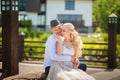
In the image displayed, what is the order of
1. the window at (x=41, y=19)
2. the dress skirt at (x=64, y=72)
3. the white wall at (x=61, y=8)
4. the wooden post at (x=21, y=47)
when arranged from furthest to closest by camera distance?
the window at (x=41, y=19), the white wall at (x=61, y=8), the wooden post at (x=21, y=47), the dress skirt at (x=64, y=72)

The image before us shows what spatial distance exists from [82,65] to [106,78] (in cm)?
340

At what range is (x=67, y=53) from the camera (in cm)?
632

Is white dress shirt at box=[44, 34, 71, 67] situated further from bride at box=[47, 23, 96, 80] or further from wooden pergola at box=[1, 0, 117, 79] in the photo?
wooden pergola at box=[1, 0, 117, 79]

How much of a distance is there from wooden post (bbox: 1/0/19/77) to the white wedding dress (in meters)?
2.02

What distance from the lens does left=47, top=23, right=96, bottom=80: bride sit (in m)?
6.18

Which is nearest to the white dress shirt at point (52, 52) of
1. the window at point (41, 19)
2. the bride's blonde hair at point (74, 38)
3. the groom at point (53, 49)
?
the groom at point (53, 49)

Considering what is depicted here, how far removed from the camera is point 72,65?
20.8ft

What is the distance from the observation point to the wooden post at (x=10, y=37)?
318 inches

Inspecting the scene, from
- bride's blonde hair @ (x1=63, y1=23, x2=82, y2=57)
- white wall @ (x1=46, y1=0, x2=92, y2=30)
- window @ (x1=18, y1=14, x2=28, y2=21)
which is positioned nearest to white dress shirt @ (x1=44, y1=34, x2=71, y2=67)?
bride's blonde hair @ (x1=63, y1=23, x2=82, y2=57)

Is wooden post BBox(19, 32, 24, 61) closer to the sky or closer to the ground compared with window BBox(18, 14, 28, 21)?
closer to the ground

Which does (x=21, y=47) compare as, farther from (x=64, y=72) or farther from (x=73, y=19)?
(x=73, y=19)

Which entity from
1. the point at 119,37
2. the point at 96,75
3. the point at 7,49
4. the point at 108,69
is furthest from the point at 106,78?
the point at 119,37

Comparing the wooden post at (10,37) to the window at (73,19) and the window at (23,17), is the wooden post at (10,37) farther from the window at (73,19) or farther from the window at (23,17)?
the window at (23,17)

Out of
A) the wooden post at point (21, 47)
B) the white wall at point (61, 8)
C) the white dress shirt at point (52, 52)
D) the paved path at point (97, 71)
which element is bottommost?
the paved path at point (97, 71)
